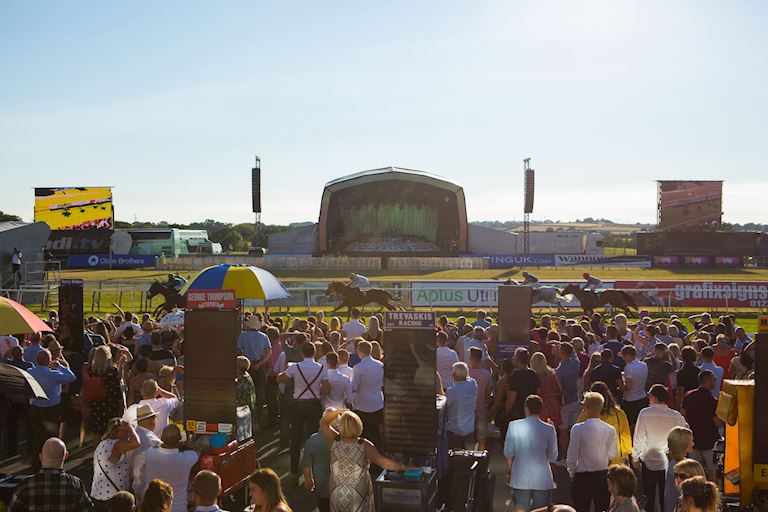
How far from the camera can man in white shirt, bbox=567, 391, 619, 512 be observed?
713 centimetres

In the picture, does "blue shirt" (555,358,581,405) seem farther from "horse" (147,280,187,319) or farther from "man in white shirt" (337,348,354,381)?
"horse" (147,280,187,319)

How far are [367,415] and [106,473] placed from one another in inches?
141

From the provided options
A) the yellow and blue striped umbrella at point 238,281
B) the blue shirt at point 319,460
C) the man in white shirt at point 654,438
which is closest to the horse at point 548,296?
the yellow and blue striped umbrella at point 238,281

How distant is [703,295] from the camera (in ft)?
97.5

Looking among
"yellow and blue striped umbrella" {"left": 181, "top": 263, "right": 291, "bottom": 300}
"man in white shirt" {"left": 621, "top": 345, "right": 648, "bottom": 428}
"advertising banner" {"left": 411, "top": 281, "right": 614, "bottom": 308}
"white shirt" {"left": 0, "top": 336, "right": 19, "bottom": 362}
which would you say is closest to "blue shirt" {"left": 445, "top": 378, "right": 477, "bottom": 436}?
"man in white shirt" {"left": 621, "top": 345, "right": 648, "bottom": 428}

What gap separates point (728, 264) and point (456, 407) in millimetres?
55736

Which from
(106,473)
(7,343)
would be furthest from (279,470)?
(7,343)

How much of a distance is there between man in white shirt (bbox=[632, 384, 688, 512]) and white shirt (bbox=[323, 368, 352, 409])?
11.4 ft

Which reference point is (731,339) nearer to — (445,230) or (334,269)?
(334,269)

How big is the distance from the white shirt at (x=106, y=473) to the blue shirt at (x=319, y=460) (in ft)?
5.40

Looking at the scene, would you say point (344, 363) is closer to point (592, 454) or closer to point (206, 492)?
point (592, 454)

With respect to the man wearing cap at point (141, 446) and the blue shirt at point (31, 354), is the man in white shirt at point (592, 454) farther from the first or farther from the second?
the blue shirt at point (31, 354)

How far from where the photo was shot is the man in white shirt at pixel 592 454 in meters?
7.13

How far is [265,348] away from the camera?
1187 cm
